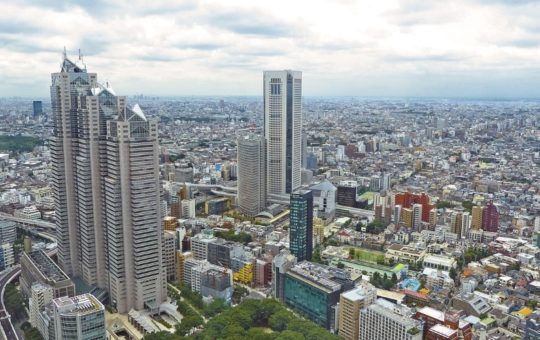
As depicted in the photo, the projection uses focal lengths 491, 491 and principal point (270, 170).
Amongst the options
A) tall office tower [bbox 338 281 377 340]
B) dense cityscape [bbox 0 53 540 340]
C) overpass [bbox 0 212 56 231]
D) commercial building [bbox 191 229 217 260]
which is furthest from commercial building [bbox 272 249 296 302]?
overpass [bbox 0 212 56 231]

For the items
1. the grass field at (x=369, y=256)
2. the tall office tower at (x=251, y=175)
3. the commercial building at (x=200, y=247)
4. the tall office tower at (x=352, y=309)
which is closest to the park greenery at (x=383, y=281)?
the grass field at (x=369, y=256)

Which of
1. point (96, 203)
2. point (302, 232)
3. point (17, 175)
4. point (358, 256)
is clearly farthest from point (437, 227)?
point (17, 175)

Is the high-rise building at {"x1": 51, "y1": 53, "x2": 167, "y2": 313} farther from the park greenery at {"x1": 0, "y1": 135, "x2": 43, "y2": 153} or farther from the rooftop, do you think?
the park greenery at {"x1": 0, "y1": 135, "x2": 43, "y2": 153}

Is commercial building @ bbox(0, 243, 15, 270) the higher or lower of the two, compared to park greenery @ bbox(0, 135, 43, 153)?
lower

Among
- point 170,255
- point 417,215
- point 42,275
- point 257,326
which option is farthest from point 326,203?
point 42,275

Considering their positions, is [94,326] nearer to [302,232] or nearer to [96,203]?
[96,203]

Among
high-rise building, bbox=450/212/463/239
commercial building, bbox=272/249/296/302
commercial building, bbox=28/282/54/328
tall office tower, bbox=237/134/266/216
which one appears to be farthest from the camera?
tall office tower, bbox=237/134/266/216

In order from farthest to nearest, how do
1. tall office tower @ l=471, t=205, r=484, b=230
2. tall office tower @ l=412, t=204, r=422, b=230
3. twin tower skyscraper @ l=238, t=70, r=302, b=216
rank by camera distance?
twin tower skyscraper @ l=238, t=70, r=302, b=216
tall office tower @ l=412, t=204, r=422, b=230
tall office tower @ l=471, t=205, r=484, b=230
